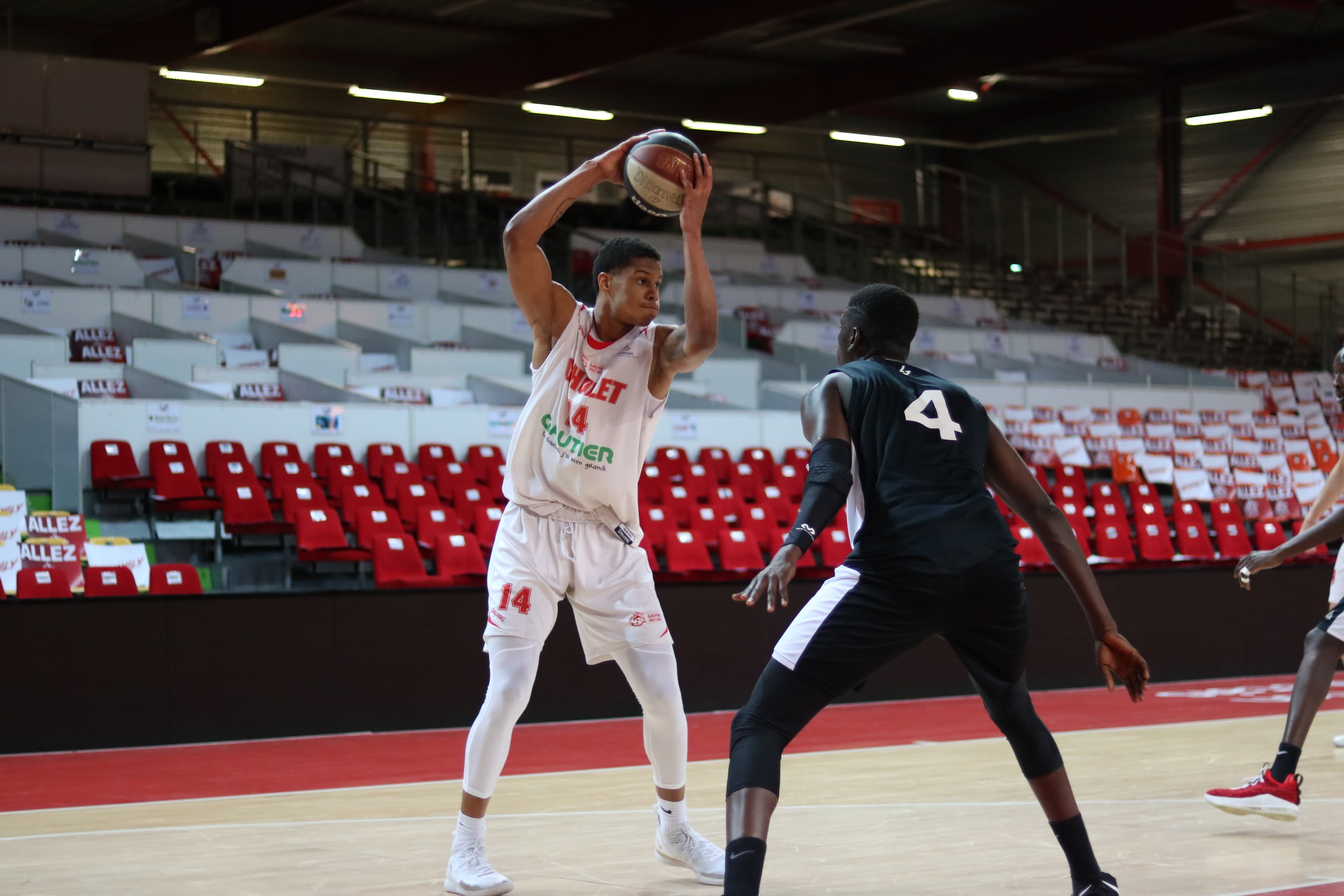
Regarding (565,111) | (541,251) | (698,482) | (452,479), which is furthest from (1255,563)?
(565,111)

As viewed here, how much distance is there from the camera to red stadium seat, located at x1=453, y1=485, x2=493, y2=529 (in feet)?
37.0

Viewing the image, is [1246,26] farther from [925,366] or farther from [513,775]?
[513,775]

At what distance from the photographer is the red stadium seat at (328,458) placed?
1194 cm

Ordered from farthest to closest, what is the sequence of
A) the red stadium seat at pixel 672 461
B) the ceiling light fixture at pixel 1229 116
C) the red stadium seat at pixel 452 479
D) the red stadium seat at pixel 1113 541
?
the ceiling light fixture at pixel 1229 116
the red stadium seat at pixel 672 461
the red stadium seat at pixel 1113 541
the red stadium seat at pixel 452 479

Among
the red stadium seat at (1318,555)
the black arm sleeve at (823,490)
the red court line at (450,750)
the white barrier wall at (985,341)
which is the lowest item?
the red court line at (450,750)

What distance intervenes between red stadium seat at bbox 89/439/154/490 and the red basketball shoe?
854cm

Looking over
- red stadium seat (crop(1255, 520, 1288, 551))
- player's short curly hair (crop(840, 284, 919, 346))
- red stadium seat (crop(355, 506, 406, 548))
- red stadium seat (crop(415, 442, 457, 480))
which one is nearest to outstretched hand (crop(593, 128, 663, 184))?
player's short curly hair (crop(840, 284, 919, 346))

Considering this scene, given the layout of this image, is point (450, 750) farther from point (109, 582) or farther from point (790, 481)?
point (790, 481)

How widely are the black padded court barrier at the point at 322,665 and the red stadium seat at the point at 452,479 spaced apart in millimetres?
2998

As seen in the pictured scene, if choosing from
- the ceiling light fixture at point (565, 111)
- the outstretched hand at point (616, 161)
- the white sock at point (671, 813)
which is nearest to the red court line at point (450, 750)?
the white sock at point (671, 813)

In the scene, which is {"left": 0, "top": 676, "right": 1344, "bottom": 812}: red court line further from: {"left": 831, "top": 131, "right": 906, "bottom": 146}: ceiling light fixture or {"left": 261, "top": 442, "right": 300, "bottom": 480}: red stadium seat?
{"left": 831, "top": 131, "right": 906, "bottom": 146}: ceiling light fixture

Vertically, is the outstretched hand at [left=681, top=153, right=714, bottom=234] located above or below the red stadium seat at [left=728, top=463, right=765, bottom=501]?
above

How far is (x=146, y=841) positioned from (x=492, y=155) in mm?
22266

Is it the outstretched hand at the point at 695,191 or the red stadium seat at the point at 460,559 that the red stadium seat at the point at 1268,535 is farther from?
the outstretched hand at the point at 695,191
